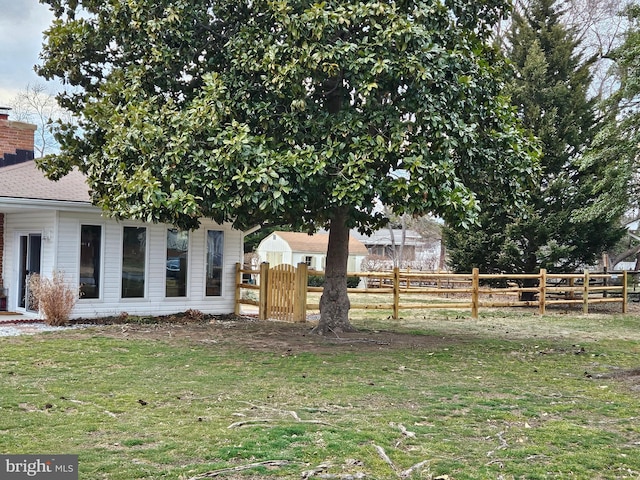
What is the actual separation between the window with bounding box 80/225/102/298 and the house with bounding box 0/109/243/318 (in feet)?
0.06

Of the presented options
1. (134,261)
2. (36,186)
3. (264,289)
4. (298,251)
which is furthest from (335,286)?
Result: (298,251)

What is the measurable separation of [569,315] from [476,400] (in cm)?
1254

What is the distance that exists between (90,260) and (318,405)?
27.7ft

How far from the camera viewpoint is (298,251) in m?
38.0

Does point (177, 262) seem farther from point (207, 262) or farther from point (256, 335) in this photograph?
point (256, 335)

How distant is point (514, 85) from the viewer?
2130 centimetres

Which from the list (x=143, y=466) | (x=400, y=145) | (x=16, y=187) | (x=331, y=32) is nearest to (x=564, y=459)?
(x=143, y=466)

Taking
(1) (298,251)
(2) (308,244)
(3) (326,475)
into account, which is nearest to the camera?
(3) (326,475)

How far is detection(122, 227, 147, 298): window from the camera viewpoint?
1370cm

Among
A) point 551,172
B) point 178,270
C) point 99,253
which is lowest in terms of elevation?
point 178,270

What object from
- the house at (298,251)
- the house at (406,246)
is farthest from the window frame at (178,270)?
the house at (406,246)

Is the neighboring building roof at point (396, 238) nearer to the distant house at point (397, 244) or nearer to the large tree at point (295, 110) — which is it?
the distant house at point (397, 244)

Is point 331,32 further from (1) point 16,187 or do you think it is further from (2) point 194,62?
(1) point 16,187

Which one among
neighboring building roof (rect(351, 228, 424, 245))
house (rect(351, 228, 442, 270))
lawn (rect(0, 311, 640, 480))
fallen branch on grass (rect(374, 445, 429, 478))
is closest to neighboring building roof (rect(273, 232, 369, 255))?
house (rect(351, 228, 442, 270))
